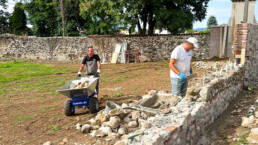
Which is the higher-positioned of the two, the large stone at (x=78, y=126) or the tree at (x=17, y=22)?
the tree at (x=17, y=22)

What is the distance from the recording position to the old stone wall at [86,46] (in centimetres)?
1720

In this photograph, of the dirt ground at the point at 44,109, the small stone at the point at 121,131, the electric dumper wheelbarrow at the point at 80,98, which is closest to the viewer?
the small stone at the point at 121,131

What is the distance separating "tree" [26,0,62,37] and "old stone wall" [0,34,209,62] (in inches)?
256

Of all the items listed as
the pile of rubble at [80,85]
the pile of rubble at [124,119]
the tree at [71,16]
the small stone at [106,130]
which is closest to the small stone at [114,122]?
the pile of rubble at [124,119]

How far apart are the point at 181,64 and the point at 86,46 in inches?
545

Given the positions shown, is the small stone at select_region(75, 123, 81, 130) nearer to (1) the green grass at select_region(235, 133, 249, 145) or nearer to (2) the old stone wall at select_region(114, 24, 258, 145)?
(2) the old stone wall at select_region(114, 24, 258, 145)

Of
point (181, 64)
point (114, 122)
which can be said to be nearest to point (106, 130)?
point (114, 122)

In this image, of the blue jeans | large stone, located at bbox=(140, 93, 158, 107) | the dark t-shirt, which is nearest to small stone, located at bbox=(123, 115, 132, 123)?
large stone, located at bbox=(140, 93, 158, 107)

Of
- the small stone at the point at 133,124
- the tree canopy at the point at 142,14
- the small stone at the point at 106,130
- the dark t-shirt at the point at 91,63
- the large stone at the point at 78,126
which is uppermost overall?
the tree canopy at the point at 142,14

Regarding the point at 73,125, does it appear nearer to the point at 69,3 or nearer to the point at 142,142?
the point at 142,142

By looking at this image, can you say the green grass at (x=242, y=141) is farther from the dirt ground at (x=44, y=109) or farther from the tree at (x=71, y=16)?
the tree at (x=71, y=16)

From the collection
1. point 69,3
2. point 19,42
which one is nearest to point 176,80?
point 19,42

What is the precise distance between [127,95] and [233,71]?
11.1 feet

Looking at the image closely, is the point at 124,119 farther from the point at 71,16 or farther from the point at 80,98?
the point at 71,16
